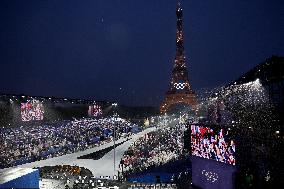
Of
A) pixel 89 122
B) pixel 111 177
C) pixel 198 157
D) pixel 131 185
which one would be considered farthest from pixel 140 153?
pixel 89 122

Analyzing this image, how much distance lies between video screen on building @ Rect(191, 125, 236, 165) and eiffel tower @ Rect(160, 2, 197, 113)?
47.5m

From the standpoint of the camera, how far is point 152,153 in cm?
3102

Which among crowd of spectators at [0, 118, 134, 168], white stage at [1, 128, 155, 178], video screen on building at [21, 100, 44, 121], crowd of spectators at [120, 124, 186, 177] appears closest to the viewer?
crowd of spectators at [120, 124, 186, 177]

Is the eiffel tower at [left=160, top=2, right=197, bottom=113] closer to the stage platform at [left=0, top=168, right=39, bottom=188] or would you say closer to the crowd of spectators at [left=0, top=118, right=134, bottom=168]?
Answer: the crowd of spectators at [left=0, top=118, right=134, bottom=168]

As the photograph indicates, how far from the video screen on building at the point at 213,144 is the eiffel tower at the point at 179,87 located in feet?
156

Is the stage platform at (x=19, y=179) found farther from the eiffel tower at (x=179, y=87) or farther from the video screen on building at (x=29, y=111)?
the eiffel tower at (x=179, y=87)

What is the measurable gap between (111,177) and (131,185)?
13.3ft

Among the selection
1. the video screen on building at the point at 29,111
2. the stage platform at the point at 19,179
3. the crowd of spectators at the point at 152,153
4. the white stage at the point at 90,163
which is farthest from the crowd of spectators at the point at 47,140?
the stage platform at the point at 19,179

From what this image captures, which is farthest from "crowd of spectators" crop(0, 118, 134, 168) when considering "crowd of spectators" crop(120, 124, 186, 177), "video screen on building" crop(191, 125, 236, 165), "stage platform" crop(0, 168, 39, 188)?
"video screen on building" crop(191, 125, 236, 165)

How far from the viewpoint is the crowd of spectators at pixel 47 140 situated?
103ft

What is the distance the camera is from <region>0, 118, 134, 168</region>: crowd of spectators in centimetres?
3147

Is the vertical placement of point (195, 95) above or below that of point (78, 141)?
above

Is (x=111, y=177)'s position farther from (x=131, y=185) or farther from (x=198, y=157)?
(x=198, y=157)

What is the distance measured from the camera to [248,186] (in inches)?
707
